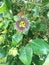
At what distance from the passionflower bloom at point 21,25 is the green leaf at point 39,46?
0.24ft

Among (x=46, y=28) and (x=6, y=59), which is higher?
(x=46, y=28)

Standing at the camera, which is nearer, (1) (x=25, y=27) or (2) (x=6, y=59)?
(1) (x=25, y=27)

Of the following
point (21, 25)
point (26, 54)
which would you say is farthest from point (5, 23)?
point (26, 54)

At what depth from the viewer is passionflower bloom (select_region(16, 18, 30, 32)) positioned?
1.21 meters

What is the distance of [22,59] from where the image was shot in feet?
3.89

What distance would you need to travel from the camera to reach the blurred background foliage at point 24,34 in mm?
1206

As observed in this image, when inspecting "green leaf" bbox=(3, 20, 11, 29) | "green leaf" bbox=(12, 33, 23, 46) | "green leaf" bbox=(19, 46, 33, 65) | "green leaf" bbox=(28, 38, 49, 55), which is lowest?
"green leaf" bbox=(19, 46, 33, 65)

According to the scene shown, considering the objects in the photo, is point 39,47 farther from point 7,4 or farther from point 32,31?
point 7,4

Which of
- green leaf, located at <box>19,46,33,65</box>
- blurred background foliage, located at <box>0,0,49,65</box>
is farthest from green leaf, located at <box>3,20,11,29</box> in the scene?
green leaf, located at <box>19,46,33,65</box>

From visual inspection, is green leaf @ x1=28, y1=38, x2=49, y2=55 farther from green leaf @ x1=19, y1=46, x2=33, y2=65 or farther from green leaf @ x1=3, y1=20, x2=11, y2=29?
green leaf @ x1=3, y1=20, x2=11, y2=29

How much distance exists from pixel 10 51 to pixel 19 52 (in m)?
0.04

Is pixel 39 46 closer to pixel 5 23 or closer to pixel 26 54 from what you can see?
pixel 26 54

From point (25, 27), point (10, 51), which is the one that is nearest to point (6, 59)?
point (10, 51)

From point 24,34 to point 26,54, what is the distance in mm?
96
